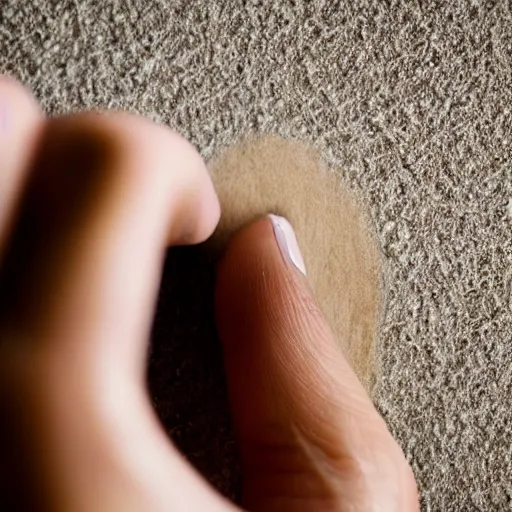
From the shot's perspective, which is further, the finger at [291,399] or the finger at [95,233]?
the finger at [291,399]

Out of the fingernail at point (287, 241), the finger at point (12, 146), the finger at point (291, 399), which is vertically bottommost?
the finger at point (291, 399)

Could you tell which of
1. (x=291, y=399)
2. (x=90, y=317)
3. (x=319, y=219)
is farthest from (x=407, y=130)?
(x=90, y=317)

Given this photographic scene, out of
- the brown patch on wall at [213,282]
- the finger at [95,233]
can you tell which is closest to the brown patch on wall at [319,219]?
the brown patch on wall at [213,282]

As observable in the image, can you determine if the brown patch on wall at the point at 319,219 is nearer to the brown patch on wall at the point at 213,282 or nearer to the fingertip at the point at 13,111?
the brown patch on wall at the point at 213,282

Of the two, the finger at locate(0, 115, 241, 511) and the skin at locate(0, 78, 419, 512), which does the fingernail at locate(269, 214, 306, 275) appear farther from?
the finger at locate(0, 115, 241, 511)

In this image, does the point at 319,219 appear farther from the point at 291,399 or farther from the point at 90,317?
the point at 90,317

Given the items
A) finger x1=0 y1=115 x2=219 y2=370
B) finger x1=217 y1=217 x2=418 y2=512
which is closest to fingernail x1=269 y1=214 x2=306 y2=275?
finger x1=217 y1=217 x2=418 y2=512

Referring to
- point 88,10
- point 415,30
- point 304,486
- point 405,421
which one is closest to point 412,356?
point 405,421

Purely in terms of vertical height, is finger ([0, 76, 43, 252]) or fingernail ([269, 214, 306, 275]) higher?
finger ([0, 76, 43, 252])
